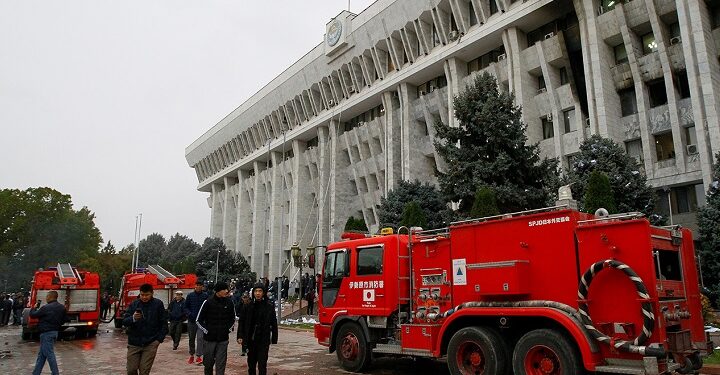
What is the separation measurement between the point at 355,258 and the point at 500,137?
37.7 ft

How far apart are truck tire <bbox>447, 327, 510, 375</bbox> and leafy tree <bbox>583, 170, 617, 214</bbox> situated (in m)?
10.7

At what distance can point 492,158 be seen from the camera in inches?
819

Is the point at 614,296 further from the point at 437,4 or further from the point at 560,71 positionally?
the point at 437,4

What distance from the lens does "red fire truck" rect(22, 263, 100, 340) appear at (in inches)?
723

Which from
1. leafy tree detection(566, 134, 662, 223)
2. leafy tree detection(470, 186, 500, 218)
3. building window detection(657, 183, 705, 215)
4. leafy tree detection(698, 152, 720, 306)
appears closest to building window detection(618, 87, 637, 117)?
building window detection(657, 183, 705, 215)

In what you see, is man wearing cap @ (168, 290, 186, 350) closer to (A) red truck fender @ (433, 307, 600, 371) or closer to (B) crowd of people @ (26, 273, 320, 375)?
(B) crowd of people @ (26, 273, 320, 375)

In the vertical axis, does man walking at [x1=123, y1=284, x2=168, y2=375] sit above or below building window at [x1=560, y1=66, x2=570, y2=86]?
below

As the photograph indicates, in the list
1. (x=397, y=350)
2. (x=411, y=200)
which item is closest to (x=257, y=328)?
(x=397, y=350)

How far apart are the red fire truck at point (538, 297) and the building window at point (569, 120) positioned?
20.1 metres

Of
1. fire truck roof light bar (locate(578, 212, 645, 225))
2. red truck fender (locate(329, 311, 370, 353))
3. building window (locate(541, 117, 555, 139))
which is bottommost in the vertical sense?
red truck fender (locate(329, 311, 370, 353))

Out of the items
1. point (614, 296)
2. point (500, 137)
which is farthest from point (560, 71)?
point (614, 296)

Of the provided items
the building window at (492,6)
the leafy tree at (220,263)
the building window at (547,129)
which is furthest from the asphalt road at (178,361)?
the leafy tree at (220,263)

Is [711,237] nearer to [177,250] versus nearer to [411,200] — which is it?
[411,200]

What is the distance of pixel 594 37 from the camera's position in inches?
1002
